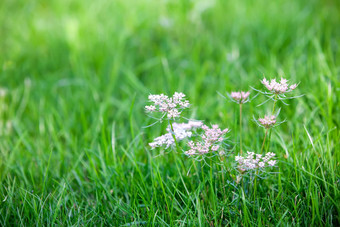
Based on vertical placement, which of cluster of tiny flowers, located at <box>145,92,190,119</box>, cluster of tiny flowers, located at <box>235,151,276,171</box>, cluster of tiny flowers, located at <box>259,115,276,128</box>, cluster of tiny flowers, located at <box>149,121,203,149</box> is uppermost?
cluster of tiny flowers, located at <box>145,92,190,119</box>

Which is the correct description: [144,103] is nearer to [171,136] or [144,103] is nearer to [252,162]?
[171,136]

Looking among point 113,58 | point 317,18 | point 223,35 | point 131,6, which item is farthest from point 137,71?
point 317,18

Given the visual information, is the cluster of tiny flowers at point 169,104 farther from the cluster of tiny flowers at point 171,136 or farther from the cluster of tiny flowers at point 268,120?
the cluster of tiny flowers at point 268,120

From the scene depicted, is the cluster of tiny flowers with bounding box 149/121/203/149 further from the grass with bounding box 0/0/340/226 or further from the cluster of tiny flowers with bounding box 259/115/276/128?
the cluster of tiny flowers with bounding box 259/115/276/128

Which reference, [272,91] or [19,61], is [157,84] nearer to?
[19,61]

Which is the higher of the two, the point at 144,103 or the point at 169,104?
the point at 169,104

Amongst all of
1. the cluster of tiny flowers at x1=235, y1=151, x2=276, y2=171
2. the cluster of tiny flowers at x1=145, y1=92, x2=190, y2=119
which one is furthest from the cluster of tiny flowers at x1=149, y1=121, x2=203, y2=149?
the cluster of tiny flowers at x1=235, y1=151, x2=276, y2=171

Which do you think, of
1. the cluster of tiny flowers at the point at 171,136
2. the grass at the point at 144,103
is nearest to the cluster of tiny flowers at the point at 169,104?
the cluster of tiny flowers at the point at 171,136

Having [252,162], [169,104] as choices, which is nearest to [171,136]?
[169,104]
